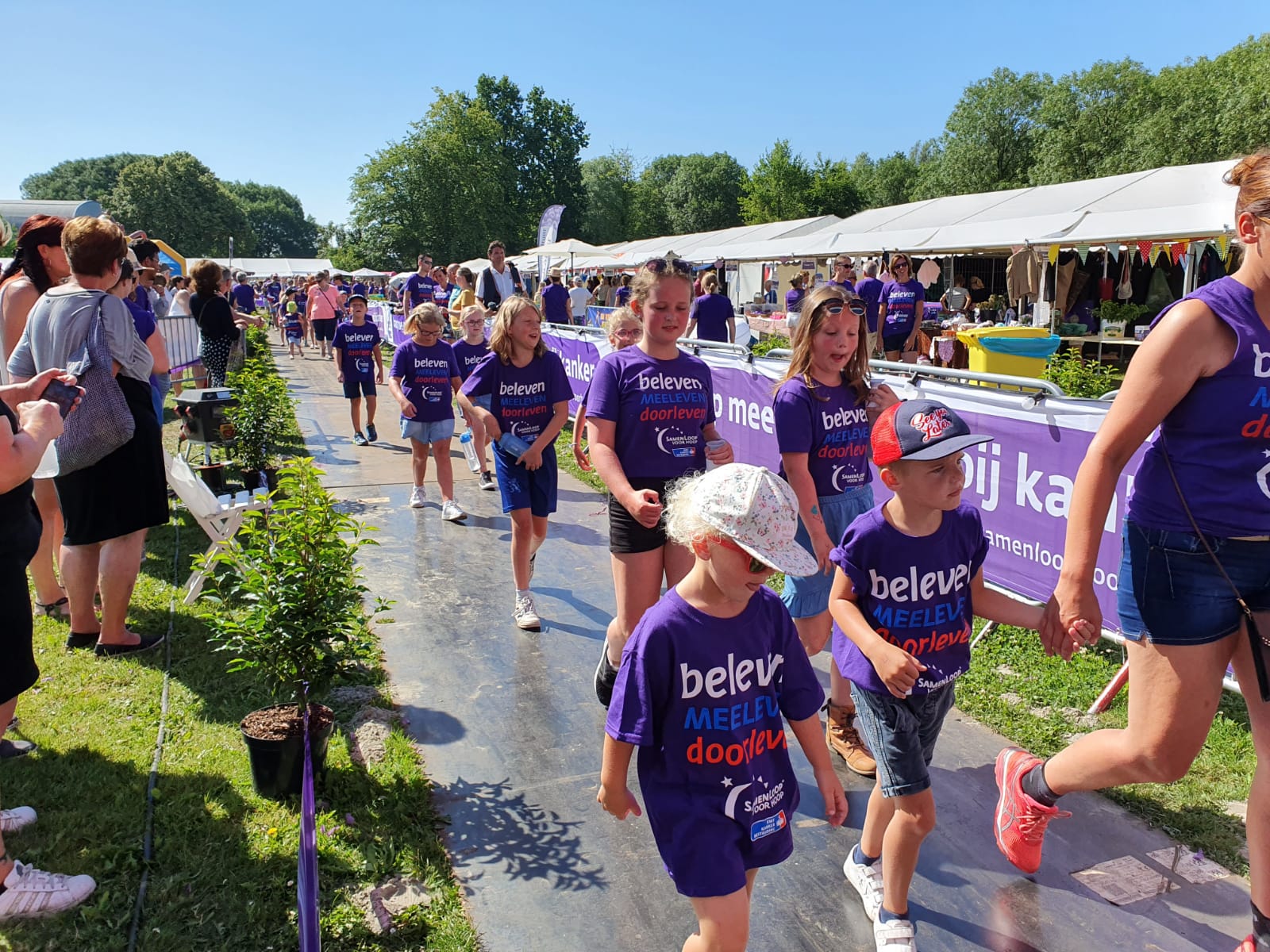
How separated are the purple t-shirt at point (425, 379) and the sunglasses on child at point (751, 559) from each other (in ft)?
20.4

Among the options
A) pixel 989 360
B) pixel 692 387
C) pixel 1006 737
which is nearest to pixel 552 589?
pixel 692 387

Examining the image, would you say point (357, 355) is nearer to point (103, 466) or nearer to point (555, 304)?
point (103, 466)

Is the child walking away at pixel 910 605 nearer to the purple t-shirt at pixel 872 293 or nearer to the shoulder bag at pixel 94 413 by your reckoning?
the shoulder bag at pixel 94 413

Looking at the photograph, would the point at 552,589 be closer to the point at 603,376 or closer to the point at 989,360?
the point at 603,376

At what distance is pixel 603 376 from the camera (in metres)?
3.77

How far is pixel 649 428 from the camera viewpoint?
149 inches

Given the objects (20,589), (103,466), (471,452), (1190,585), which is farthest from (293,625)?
(471,452)

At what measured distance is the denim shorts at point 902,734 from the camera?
2475mm

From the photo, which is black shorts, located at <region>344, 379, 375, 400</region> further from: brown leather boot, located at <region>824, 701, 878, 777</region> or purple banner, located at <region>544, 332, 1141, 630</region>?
brown leather boot, located at <region>824, 701, 878, 777</region>

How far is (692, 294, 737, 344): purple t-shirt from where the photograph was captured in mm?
13492

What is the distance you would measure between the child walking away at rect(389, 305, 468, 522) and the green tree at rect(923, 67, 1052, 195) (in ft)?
200

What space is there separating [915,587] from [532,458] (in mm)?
Answer: 3082

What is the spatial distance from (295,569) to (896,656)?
2.42 meters

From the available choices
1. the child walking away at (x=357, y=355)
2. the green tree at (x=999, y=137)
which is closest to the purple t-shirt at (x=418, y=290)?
the child walking away at (x=357, y=355)
